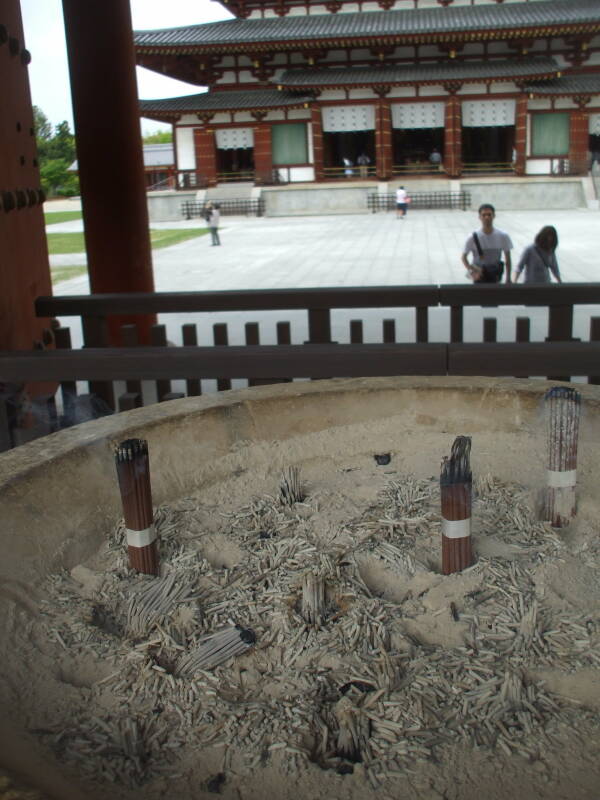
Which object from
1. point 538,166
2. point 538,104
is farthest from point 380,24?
point 538,166

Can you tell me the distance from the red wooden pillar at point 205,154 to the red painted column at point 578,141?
38.4ft

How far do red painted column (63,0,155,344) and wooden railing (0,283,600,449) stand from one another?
0.84m

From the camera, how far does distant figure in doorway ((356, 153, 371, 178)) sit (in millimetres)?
26516

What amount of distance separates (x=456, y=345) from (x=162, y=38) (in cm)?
2509

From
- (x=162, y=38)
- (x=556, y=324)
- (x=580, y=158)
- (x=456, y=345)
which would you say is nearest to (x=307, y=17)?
(x=162, y=38)

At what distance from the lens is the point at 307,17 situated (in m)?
25.1

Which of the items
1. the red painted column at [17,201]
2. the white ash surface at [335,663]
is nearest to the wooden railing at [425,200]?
the red painted column at [17,201]

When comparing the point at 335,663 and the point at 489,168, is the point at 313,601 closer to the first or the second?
the point at 335,663

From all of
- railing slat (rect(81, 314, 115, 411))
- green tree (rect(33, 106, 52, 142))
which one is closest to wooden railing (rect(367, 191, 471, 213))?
railing slat (rect(81, 314, 115, 411))

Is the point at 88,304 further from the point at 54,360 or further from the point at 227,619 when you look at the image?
the point at 227,619

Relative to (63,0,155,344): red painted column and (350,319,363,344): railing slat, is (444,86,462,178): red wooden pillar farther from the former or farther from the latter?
(350,319,363,344): railing slat

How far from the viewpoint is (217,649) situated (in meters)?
1.17

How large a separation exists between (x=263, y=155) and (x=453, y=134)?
6.30 m

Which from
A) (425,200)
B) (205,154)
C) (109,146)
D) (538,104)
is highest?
(538,104)
